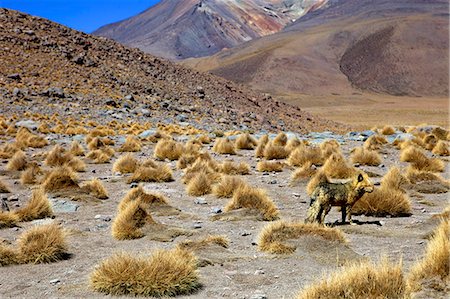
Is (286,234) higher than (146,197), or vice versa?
(146,197)

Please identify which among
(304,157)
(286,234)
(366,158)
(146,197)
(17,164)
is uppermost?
(17,164)

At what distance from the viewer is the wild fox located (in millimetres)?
8000

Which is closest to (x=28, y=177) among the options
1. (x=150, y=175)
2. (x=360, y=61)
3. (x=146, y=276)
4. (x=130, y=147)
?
(x=150, y=175)

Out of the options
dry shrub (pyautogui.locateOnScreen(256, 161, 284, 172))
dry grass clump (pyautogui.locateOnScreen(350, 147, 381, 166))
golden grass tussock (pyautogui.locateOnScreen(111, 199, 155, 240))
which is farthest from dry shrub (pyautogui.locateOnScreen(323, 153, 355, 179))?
golden grass tussock (pyautogui.locateOnScreen(111, 199, 155, 240))

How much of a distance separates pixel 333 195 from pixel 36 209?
17.1 ft

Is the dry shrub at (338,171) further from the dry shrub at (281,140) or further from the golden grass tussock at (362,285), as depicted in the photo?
the golden grass tussock at (362,285)

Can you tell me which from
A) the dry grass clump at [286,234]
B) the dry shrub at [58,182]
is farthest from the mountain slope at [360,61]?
the dry grass clump at [286,234]

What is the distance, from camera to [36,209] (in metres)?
9.31

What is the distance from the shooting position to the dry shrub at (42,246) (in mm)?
6734

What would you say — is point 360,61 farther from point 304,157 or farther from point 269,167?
point 269,167

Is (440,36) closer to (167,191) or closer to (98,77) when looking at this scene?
(98,77)

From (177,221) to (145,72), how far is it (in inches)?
1458

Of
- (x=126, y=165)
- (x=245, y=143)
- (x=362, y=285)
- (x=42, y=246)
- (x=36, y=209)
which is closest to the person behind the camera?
(x=362, y=285)

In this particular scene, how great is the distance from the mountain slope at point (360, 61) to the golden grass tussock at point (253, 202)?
139 metres
